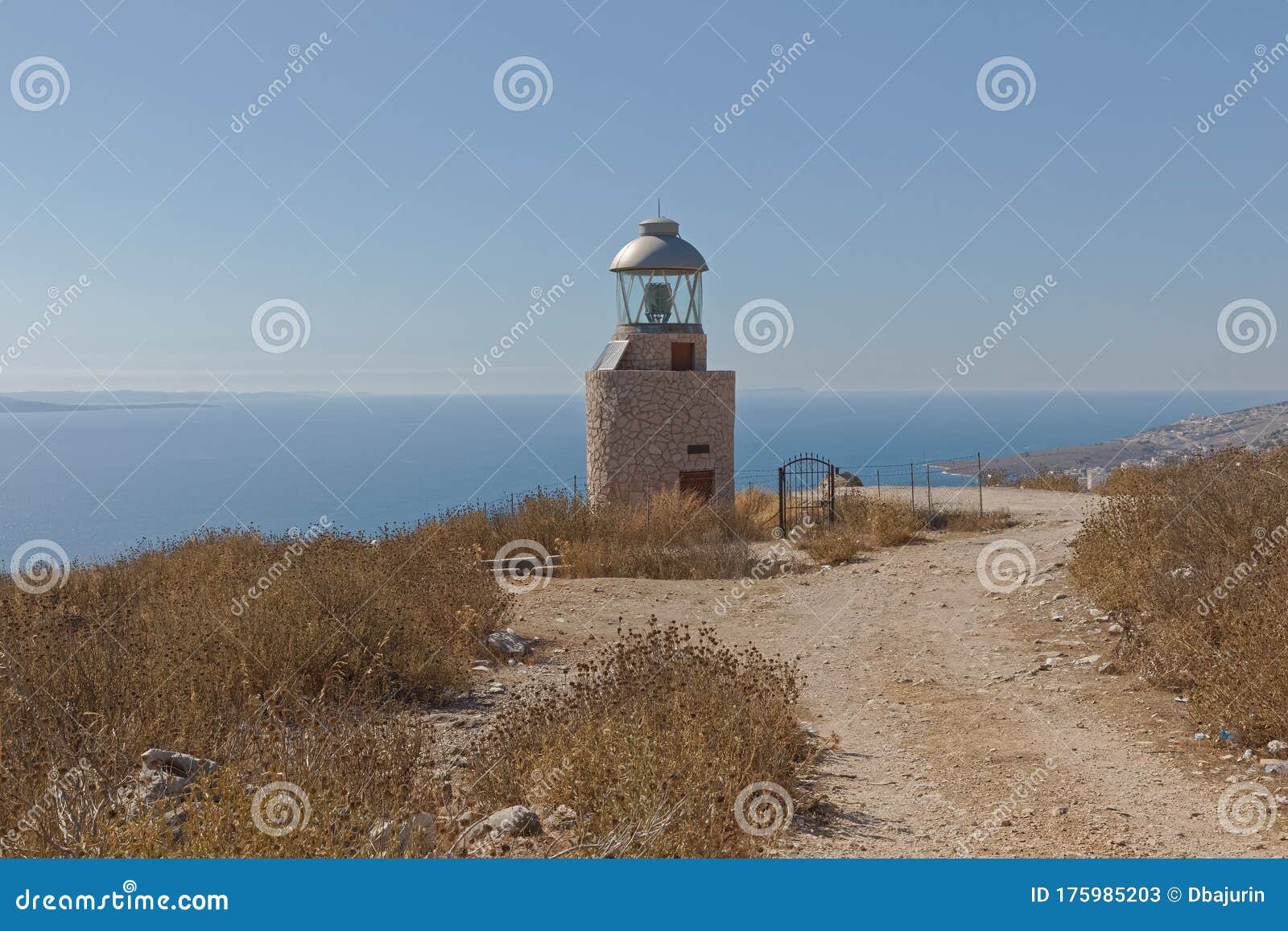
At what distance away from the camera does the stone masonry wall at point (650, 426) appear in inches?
692

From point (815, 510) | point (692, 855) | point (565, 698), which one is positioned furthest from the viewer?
point (815, 510)

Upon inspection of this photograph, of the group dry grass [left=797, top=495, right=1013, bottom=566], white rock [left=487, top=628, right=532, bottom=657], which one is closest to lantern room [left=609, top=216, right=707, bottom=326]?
dry grass [left=797, top=495, right=1013, bottom=566]

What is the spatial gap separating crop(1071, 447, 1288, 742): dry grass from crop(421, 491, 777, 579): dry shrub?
5.58 m

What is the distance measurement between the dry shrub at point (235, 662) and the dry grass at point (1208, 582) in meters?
5.58

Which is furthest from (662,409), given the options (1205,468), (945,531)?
(1205,468)

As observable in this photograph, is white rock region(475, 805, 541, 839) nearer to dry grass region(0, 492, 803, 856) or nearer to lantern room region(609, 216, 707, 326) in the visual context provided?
dry grass region(0, 492, 803, 856)

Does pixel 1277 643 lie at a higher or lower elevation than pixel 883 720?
higher

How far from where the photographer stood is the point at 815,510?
18188 millimetres

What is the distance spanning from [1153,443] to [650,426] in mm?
27545

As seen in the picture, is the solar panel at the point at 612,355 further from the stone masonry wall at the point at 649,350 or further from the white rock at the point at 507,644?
the white rock at the point at 507,644

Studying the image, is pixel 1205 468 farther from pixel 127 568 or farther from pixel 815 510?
pixel 127 568

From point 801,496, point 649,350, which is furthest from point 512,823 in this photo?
point 801,496

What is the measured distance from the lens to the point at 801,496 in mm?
18656

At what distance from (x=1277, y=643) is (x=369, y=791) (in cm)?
590
